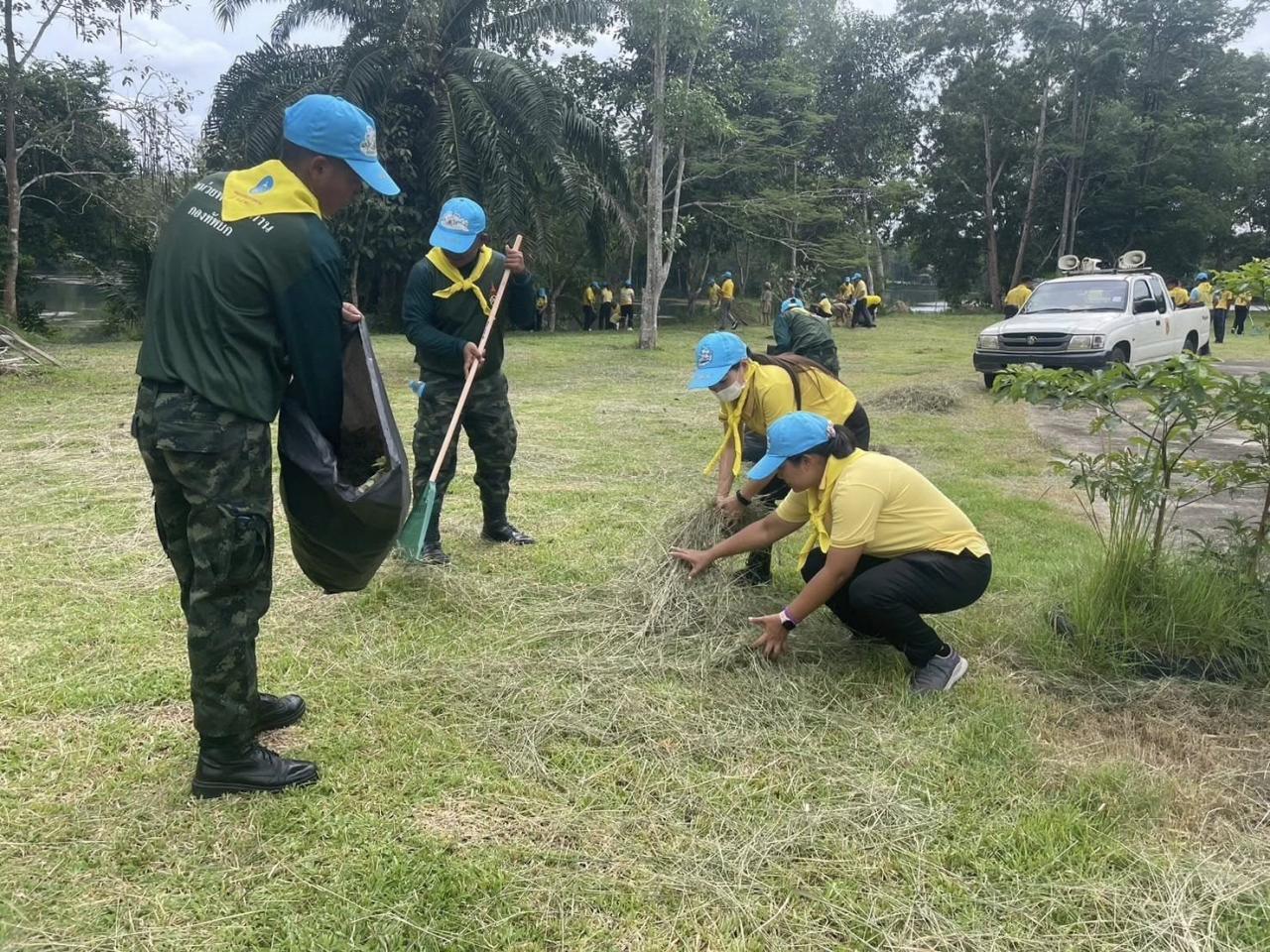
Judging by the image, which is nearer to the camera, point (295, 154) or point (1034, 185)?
point (295, 154)

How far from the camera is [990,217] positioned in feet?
107

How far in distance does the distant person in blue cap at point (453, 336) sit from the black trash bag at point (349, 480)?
161 cm

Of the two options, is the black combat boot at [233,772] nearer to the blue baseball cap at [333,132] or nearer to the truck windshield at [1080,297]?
the blue baseball cap at [333,132]

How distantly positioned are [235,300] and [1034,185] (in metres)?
34.5

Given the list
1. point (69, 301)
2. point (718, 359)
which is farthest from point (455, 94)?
point (69, 301)

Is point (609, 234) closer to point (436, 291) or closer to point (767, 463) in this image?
point (436, 291)

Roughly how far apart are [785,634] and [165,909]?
1.99 m

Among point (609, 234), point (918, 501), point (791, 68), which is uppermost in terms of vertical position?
point (791, 68)

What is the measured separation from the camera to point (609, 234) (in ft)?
63.4

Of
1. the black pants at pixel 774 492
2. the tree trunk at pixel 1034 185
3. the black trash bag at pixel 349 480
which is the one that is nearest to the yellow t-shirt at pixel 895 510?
the black pants at pixel 774 492

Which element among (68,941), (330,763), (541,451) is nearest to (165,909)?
(68,941)

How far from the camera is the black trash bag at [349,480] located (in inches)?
92.7

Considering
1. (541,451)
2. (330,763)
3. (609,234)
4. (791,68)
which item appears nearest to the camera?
(330,763)

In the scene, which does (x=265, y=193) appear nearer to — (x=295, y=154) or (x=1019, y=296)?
(x=295, y=154)
